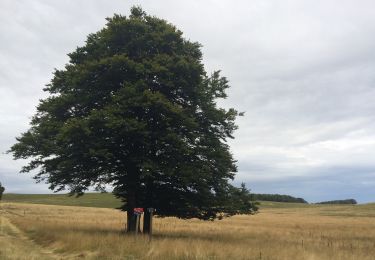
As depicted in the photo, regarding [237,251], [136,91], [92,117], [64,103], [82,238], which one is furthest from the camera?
[64,103]

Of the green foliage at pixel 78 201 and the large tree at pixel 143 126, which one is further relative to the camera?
the green foliage at pixel 78 201

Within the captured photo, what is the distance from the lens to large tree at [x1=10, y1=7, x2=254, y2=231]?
26234mm

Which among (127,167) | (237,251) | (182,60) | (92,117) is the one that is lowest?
(237,251)

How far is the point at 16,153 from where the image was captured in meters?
30.0

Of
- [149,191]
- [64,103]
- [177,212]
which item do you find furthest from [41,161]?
[177,212]

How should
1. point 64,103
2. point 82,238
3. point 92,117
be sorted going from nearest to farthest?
point 82,238
point 92,117
point 64,103

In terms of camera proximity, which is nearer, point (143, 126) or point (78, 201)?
point (143, 126)

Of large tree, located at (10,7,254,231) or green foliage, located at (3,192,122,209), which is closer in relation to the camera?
large tree, located at (10,7,254,231)

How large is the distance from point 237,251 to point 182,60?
40.5 ft

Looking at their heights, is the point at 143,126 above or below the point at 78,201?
below

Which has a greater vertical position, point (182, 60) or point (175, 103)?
point (182, 60)

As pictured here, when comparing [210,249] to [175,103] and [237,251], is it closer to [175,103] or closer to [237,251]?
[237,251]

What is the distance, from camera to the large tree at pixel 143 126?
26.2m

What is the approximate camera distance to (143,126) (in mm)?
25125
